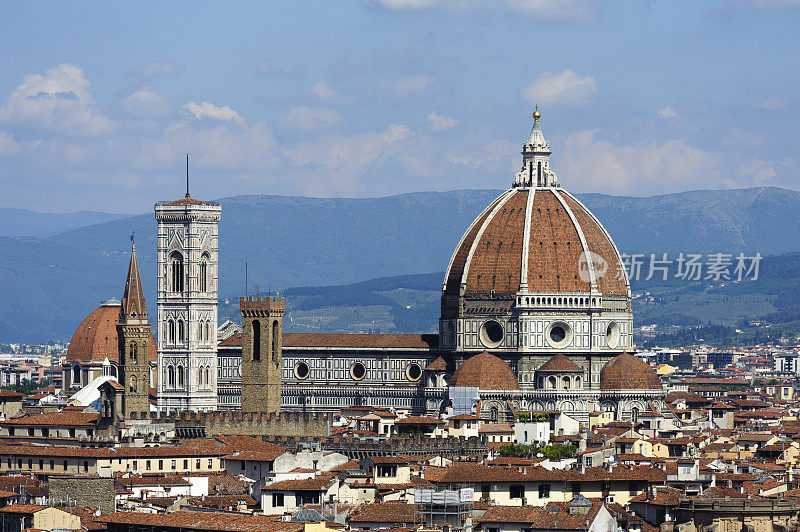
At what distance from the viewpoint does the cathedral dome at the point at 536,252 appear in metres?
142

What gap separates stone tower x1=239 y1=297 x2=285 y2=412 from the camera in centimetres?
12850

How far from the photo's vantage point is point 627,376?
13662 centimetres

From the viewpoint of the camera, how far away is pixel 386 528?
62219 mm

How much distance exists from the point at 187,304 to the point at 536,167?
80.9 ft

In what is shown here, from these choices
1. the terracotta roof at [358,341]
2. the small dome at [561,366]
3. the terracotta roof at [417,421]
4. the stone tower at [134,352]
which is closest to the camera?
the terracotta roof at [417,421]

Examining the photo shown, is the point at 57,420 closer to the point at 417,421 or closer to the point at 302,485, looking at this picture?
the point at 417,421

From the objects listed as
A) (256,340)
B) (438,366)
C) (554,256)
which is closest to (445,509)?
(256,340)

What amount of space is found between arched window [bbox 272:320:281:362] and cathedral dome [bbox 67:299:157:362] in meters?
31.5

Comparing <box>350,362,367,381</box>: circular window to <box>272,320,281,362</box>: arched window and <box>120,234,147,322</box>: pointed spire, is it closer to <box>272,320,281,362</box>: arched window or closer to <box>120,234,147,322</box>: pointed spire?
<box>272,320,281,362</box>: arched window

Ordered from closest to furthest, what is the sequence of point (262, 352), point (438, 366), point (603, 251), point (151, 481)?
point (151, 481) < point (262, 352) < point (438, 366) < point (603, 251)

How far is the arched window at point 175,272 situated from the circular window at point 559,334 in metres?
24.2

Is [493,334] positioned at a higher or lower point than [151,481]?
higher

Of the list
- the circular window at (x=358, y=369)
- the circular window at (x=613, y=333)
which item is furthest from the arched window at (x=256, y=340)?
the circular window at (x=613, y=333)

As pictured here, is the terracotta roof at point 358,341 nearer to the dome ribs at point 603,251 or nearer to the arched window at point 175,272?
the arched window at point 175,272
